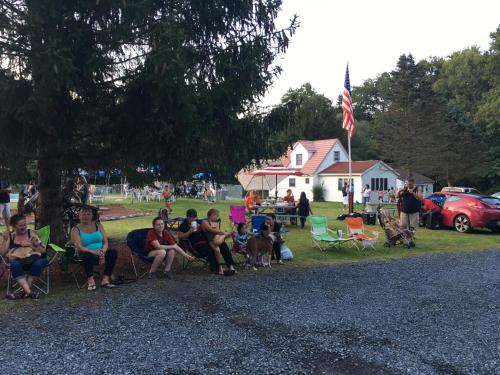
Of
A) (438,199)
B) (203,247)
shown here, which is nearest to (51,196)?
(203,247)

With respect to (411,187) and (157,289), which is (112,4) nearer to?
(157,289)

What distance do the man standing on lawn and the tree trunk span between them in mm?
8456

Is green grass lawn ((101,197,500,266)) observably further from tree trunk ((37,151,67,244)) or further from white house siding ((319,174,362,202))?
white house siding ((319,174,362,202))

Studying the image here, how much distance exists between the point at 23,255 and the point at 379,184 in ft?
114

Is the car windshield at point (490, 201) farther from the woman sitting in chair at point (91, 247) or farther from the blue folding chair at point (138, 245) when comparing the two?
the woman sitting in chair at point (91, 247)

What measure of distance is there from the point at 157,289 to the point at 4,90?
3.40 meters

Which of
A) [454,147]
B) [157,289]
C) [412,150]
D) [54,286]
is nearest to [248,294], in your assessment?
[157,289]

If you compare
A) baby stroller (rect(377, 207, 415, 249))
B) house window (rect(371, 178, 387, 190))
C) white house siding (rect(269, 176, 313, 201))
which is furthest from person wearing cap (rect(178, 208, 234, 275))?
house window (rect(371, 178, 387, 190))

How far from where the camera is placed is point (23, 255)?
6277 millimetres

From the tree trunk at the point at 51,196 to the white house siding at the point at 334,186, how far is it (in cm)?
3041

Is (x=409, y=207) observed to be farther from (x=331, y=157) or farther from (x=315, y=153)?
(x=315, y=153)

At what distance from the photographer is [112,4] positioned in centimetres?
589

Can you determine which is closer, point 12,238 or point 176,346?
point 176,346

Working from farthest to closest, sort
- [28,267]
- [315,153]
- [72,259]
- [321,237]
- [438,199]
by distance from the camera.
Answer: [315,153] → [438,199] → [321,237] → [72,259] → [28,267]
